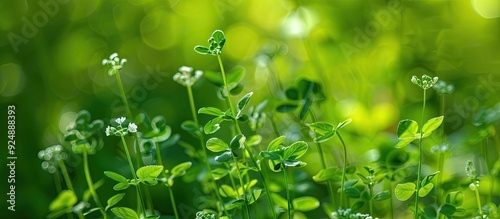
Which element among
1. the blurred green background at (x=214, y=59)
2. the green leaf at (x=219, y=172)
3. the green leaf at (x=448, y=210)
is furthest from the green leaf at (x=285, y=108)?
the blurred green background at (x=214, y=59)

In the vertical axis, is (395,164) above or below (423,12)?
below

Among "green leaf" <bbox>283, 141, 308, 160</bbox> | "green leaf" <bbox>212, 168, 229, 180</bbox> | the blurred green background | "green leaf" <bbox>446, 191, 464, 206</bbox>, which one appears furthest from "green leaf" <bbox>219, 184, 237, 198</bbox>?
the blurred green background

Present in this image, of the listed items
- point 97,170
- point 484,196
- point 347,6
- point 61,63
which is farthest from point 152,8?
point 484,196

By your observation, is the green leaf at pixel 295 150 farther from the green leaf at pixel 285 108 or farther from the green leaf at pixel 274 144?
the green leaf at pixel 285 108

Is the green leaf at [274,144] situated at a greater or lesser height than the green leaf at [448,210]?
greater

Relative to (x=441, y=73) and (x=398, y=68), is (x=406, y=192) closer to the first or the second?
(x=398, y=68)

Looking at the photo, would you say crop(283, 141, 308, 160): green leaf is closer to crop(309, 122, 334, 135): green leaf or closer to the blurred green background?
crop(309, 122, 334, 135): green leaf
